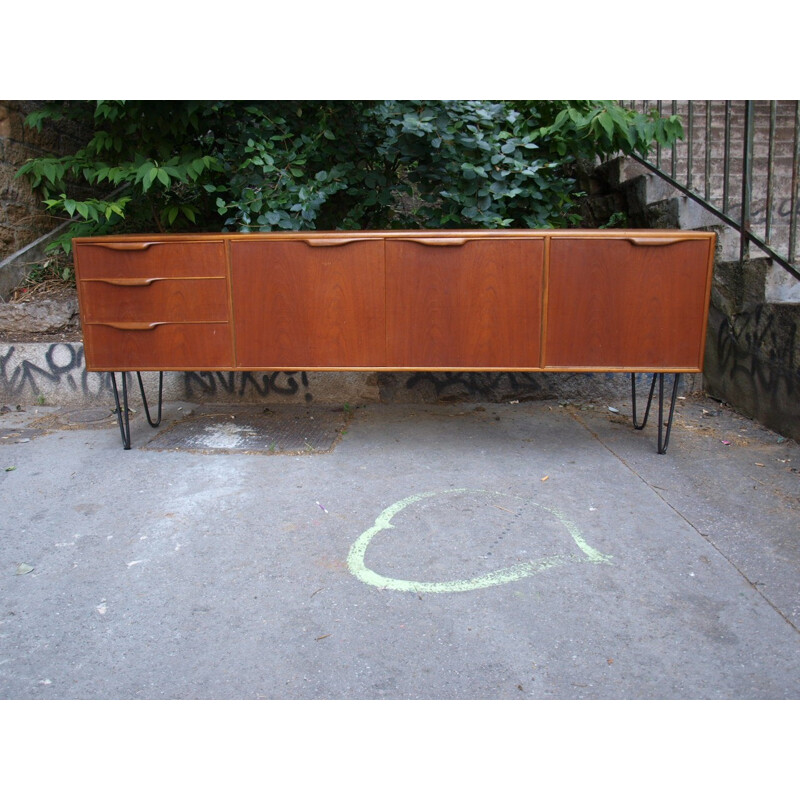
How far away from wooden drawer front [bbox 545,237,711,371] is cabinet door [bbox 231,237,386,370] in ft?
3.16

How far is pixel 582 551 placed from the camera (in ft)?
8.55

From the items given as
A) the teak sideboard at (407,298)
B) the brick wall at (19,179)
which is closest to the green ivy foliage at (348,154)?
the brick wall at (19,179)

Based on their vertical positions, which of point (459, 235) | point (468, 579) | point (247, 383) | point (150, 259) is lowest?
point (468, 579)

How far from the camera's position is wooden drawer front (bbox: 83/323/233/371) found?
354 centimetres

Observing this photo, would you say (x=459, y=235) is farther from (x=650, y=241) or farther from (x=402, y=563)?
(x=402, y=563)

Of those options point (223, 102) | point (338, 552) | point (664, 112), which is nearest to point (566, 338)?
point (338, 552)

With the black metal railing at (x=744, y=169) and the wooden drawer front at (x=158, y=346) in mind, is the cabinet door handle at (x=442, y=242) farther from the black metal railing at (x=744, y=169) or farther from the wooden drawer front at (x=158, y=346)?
the black metal railing at (x=744, y=169)

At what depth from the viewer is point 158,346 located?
3.58 m

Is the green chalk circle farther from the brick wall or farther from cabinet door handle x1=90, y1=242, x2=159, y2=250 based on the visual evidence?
the brick wall

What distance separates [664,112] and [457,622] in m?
5.58

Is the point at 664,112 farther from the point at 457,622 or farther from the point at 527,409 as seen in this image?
the point at 457,622

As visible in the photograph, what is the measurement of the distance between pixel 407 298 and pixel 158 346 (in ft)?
4.73

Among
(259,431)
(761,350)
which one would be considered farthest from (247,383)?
(761,350)

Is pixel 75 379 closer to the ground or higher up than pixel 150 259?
closer to the ground
